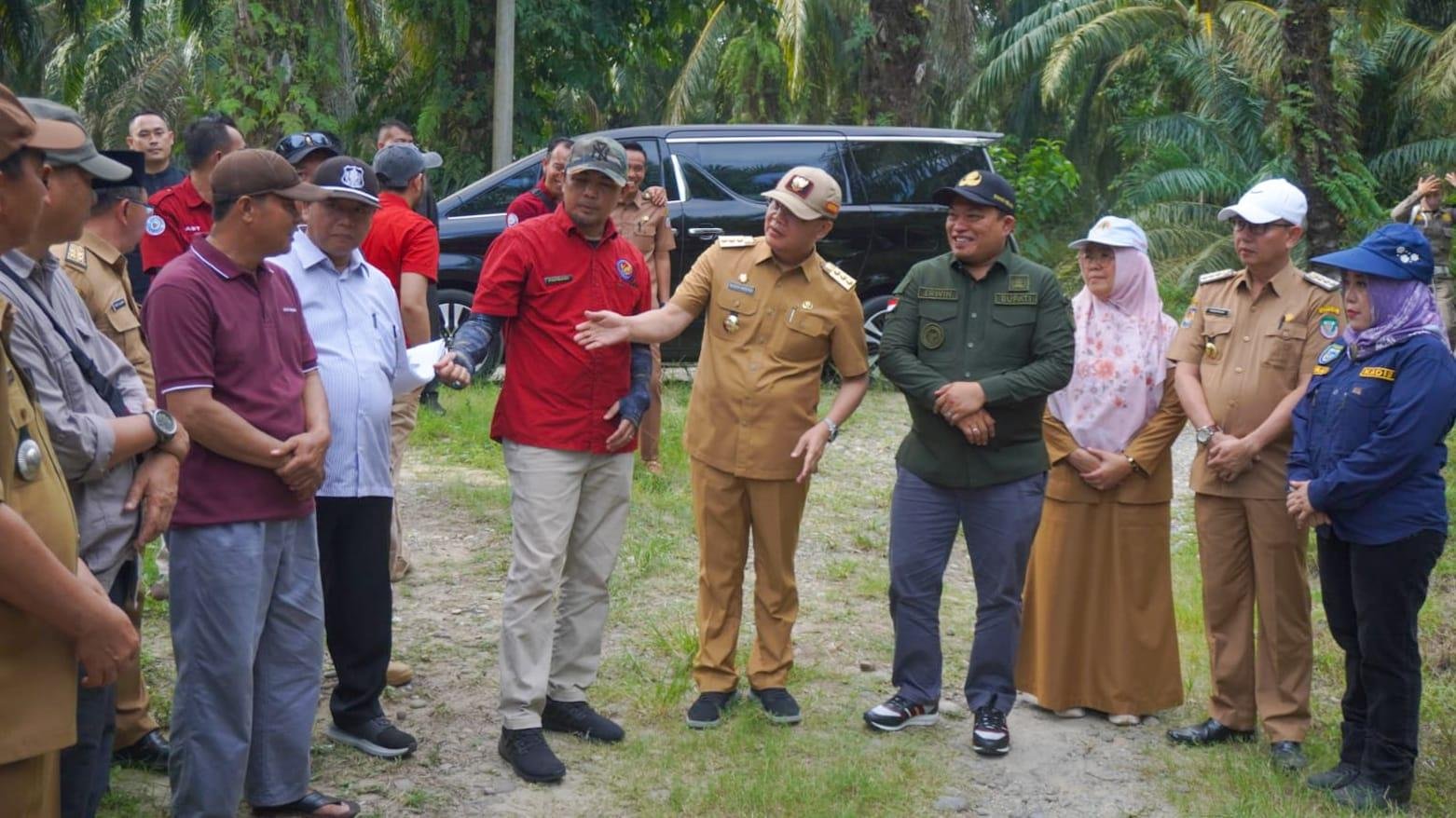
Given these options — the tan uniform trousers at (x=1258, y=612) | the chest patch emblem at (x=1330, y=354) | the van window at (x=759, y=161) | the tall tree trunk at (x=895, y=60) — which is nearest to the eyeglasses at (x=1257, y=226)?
the chest patch emblem at (x=1330, y=354)

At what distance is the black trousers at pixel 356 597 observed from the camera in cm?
458

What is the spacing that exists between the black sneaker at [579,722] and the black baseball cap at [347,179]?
6.08 ft

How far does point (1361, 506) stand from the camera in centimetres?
464

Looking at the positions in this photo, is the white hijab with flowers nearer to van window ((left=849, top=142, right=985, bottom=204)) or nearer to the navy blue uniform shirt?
the navy blue uniform shirt

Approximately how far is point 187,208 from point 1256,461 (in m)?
4.15

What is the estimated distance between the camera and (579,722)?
505 centimetres

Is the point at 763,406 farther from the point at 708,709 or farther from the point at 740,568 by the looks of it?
the point at 708,709

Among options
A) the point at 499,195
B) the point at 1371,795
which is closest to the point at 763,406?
the point at 1371,795

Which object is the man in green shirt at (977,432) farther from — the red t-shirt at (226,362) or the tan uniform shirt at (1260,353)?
the red t-shirt at (226,362)

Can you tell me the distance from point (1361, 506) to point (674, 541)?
366 cm

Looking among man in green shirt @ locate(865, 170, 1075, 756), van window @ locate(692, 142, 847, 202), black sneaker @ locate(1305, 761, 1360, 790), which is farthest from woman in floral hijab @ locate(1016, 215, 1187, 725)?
van window @ locate(692, 142, 847, 202)

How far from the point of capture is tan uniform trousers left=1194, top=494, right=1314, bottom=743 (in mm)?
5137

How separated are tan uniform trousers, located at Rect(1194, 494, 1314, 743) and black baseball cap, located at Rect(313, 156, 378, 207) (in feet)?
10.4

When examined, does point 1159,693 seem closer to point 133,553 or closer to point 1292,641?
point 1292,641
